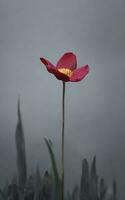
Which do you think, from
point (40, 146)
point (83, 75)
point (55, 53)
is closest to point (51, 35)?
point (55, 53)

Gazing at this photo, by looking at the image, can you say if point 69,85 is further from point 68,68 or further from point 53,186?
point 53,186

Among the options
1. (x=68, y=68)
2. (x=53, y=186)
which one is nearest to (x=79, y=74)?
(x=68, y=68)

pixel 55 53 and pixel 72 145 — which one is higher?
pixel 55 53

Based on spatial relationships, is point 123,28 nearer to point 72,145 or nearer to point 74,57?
point 74,57

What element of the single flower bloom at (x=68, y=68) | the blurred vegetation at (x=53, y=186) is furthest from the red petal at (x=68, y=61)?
the blurred vegetation at (x=53, y=186)

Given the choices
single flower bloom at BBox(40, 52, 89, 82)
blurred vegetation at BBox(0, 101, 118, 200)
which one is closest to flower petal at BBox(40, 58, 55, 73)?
single flower bloom at BBox(40, 52, 89, 82)

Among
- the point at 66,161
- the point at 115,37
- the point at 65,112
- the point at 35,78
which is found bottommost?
the point at 66,161
